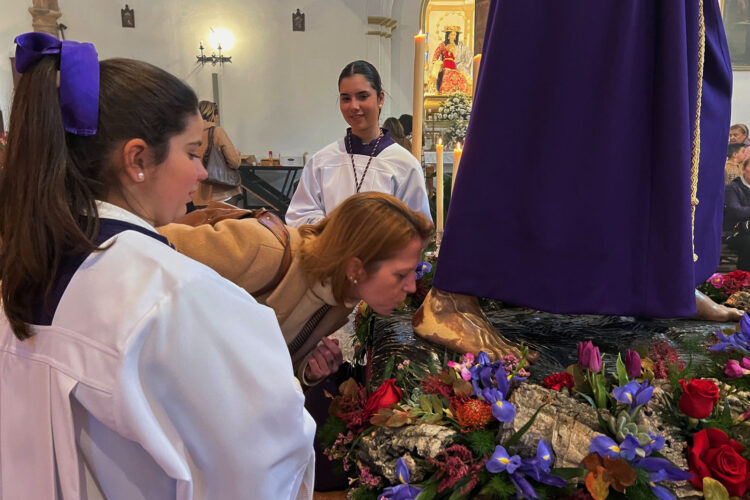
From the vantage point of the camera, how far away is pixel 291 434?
823 mm

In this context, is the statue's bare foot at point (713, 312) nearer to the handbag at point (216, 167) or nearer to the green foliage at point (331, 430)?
the green foliage at point (331, 430)

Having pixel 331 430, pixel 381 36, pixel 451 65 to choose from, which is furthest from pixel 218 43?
pixel 331 430

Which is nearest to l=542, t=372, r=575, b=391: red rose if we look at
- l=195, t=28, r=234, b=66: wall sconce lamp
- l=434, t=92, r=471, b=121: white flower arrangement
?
l=434, t=92, r=471, b=121: white flower arrangement

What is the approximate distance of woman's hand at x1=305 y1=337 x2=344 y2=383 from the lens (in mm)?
1805

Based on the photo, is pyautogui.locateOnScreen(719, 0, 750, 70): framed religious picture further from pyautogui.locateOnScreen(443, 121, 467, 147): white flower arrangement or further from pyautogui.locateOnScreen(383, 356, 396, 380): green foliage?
pyautogui.locateOnScreen(383, 356, 396, 380): green foliage

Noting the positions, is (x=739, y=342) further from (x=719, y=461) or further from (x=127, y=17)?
(x=127, y=17)

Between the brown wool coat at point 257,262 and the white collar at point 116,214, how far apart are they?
827mm

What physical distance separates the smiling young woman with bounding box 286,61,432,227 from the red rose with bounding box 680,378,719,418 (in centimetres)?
176

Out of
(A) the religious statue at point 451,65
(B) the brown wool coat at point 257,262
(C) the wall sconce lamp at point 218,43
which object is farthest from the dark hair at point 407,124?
(B) the brown wool coat at point 257,262

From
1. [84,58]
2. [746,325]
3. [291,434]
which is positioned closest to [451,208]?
[746,325]

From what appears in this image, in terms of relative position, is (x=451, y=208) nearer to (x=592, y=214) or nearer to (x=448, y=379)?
(x=592, y=214)

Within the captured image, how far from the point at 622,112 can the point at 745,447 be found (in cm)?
79

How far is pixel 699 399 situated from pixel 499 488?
0.43 meters

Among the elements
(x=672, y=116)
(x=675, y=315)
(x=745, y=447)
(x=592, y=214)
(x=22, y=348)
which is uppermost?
(x=672, y=116)
